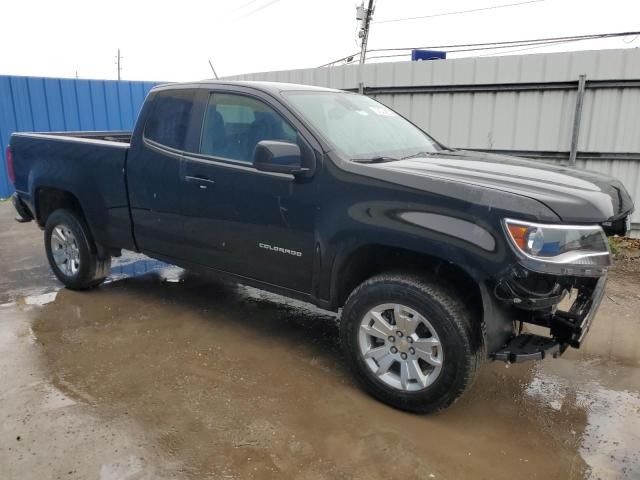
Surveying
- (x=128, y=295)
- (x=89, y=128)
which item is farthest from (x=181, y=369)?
(x=89, y=128)

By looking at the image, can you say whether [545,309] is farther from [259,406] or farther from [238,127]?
[238,127]

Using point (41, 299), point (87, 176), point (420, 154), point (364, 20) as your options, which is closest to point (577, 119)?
point (420, 154)

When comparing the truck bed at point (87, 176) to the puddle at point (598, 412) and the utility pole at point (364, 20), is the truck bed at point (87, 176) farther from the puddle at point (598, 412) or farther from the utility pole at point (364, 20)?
the utility pole at point (364, 20)

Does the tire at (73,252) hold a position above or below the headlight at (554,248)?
below

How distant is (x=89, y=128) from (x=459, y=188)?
10.2 meters

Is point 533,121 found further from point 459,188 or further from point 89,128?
point 89,128

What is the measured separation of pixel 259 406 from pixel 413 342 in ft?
3.33

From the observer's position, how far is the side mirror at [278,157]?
10.8 ft

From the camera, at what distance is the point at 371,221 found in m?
3.13

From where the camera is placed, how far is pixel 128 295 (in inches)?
202

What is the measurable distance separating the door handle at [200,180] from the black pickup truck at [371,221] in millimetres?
11

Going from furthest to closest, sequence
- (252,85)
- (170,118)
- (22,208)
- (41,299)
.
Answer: (22,208), (41,299), (170,118), (252,85)

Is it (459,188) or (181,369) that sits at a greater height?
(459,188)

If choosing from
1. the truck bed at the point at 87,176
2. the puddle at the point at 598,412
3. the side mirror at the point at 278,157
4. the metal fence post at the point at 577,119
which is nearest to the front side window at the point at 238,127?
the side mirror at the point at 278,157
